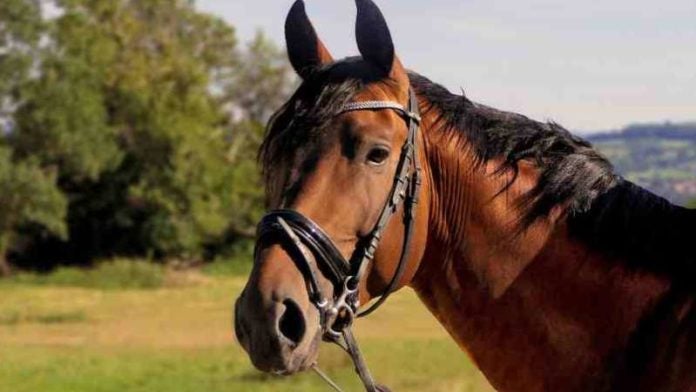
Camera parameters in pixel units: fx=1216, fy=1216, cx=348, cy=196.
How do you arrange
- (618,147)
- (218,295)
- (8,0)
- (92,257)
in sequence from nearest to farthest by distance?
(218,295) < (8,0) < (92,257) < (618,147)

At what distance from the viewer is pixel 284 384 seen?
52.3 ft

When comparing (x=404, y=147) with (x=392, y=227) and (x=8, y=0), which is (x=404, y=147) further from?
(x=8, y=0)

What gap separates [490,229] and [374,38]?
2.48 feet

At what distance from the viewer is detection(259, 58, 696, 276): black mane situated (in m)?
3.89

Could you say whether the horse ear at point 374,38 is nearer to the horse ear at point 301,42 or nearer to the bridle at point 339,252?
the bridle at point 339,252

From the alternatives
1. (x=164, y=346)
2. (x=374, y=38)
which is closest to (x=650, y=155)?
(x=164, y=346)

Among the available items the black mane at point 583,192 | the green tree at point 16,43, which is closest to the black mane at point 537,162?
the black mane at point 583,192

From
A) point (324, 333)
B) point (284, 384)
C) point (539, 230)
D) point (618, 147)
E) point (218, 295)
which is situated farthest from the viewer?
point (618, 147)

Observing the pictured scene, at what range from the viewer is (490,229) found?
13.5 ft

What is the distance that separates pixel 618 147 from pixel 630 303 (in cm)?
6653

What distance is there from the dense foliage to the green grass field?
6766mm

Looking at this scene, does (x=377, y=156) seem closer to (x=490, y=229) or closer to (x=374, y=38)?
(x=374, y=38)

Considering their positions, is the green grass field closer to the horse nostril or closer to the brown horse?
the brown horse

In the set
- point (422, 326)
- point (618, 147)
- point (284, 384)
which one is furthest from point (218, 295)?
point (618, 147)
